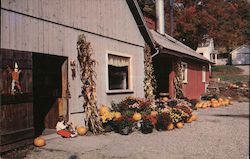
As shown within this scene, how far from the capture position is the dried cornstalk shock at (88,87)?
8992mm

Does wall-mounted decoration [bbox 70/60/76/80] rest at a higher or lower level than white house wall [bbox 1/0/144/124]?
lower

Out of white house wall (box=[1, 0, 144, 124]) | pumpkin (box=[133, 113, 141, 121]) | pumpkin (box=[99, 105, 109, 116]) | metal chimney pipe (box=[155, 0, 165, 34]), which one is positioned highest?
metal chimney pipe (box=[155, 0, 165, 34])

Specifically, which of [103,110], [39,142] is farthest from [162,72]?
[39,142]

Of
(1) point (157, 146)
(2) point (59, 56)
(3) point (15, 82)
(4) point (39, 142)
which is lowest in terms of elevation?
(1) point (157, 146)

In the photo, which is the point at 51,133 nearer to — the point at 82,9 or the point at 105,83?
the point at 105,83

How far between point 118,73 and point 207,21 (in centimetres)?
2920

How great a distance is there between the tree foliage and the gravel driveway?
98.9 ft

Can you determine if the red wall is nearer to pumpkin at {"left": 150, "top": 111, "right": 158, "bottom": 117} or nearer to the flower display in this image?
the flower display

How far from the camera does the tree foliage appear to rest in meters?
38.5

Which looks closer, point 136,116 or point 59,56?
point 59,56

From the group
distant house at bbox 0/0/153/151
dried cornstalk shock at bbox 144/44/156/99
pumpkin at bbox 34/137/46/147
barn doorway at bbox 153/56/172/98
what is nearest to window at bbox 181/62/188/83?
barn doorway at bbox 153/56/172/98

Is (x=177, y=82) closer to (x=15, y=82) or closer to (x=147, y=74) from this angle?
(x=147, y=74)

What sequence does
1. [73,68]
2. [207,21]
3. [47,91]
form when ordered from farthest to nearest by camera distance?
[207,21]
[47,91]
[73,68]

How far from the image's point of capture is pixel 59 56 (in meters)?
8.33
